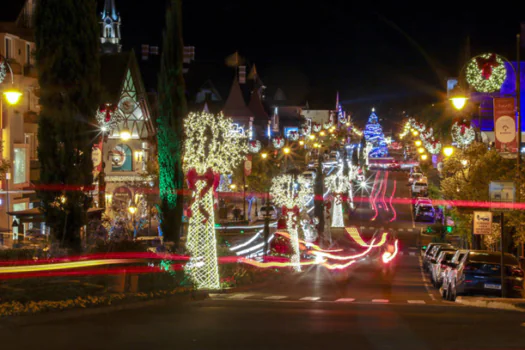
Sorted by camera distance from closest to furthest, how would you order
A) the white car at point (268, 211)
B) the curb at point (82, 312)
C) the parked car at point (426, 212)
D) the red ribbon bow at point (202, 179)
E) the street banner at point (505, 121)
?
1. the curb at point (82, 312)
2. the red ribbon bow at point (202, 179)
3. the street banner at point (505, 121)
4. the white car at point (268, 211)
5. the parked car at point (426, 212)

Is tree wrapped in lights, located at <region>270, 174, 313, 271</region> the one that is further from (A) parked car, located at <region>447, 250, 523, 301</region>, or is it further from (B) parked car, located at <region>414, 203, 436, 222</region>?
(B) parked car, located at <region>414, 203, 436, 222</region>

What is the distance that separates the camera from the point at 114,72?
58.3 meters

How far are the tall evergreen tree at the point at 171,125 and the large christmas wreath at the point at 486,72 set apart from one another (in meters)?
10.3

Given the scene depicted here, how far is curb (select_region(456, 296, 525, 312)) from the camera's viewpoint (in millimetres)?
19656

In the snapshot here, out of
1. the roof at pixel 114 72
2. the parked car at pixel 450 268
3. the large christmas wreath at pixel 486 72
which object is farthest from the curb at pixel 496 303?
the roof at pixel 114 72

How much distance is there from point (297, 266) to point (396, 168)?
88137mm

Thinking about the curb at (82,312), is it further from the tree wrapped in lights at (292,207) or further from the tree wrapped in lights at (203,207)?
the tree wrapped in lights at (292,207)

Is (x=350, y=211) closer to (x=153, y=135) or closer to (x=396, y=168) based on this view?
(x=153, y=135)

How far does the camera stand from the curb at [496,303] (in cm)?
1966

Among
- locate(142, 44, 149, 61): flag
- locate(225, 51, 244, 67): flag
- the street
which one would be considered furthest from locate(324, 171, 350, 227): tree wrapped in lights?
the street

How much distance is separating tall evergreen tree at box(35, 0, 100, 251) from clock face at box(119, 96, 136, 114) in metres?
35.9

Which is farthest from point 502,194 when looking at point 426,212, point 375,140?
point 375,140

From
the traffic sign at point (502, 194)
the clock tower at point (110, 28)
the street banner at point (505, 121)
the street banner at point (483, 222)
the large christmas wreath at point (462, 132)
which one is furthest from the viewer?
the clock tower at point (110, 28)

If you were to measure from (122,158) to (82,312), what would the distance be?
42363 millimetres
